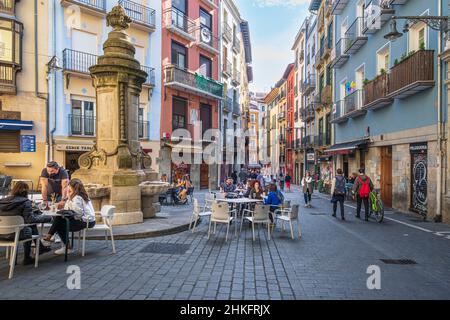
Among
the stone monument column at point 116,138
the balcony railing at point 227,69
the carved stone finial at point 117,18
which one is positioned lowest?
the stone monument column at point 116,138

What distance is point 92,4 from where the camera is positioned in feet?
62.9

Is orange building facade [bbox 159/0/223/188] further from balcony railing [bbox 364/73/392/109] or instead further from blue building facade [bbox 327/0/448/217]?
balcony railing [bbox 364/73/392/109]

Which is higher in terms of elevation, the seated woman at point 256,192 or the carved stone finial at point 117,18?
the carved stone finial at point 117,18

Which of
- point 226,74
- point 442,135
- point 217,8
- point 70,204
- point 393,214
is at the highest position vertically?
point 217,8

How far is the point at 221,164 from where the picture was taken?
3078 cm

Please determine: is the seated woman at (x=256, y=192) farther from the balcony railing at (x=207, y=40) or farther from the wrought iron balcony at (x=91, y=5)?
the balcony railing at (x=207, y=40)

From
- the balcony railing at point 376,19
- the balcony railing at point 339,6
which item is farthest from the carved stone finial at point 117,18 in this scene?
the balcony railing at point 339,6

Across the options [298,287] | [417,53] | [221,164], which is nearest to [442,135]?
[417,53]

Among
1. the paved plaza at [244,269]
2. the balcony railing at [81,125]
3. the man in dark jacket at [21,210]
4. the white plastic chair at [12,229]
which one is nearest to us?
the paved plaza at [244,269]

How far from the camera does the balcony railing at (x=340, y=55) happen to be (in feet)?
65.4

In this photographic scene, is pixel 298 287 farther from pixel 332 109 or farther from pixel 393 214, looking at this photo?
pixel 332 109

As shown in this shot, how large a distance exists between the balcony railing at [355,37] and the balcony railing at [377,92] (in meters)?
2.76

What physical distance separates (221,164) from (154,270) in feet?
84.0
